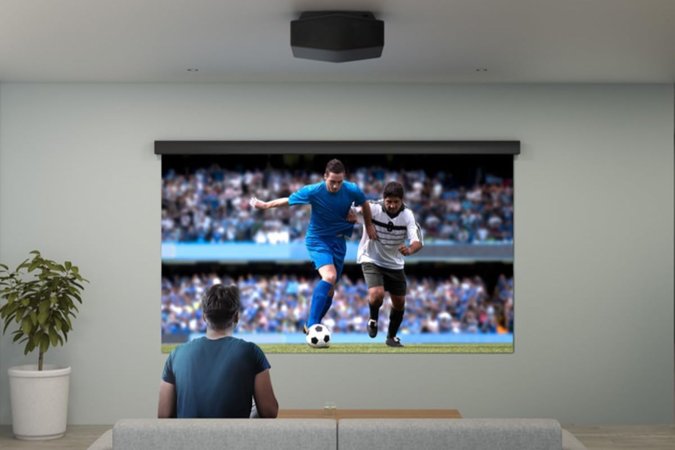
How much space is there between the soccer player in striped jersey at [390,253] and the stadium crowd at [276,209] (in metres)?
0.13

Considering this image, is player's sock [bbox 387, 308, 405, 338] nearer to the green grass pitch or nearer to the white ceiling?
the green grass pitch

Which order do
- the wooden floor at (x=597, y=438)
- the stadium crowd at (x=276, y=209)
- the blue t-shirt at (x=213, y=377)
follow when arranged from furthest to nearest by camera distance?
the stadium crowd at (x=276, y=209), the wooden floor at (x=597, y=438), the blue t-shirt at (x=213, y=377)

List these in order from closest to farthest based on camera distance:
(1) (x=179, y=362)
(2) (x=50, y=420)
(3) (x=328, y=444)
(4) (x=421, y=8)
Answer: (3) (x=328, y=444) → (1) (x=179, y=362) → (4) (x=421, y=8) → (2) (x=50, y=420)

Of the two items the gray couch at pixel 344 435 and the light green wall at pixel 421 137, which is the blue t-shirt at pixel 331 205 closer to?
the light green wall at pixel 421 137

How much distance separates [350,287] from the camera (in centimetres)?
726

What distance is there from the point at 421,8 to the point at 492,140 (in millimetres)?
2376

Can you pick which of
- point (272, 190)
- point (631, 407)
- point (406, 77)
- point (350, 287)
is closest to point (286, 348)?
point (350, 287)

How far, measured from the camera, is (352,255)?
7.27m

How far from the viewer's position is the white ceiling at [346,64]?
507 centimetres

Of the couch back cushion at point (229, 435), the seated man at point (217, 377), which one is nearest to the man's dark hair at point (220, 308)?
the seated man at point (217, 377)

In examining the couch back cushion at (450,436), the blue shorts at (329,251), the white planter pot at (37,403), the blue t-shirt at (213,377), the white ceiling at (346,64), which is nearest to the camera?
the couch back cushion at (450,436)

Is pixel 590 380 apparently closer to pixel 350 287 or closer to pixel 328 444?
pixel 350 287

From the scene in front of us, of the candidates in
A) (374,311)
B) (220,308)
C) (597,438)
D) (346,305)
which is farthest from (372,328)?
(220,308)

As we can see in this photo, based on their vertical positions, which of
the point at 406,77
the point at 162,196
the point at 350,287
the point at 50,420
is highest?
the point at 406,77
